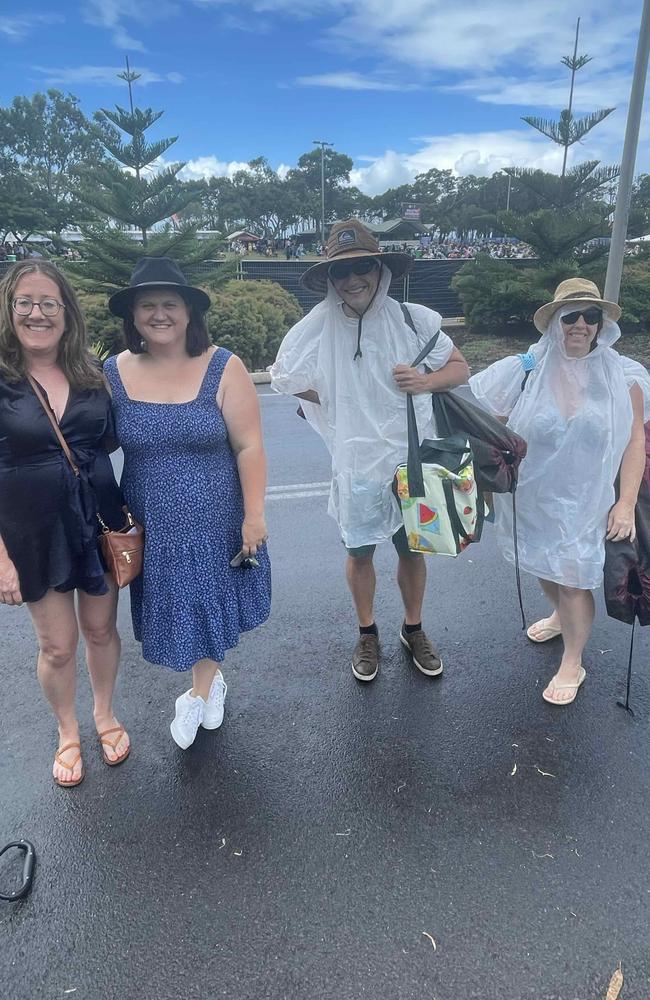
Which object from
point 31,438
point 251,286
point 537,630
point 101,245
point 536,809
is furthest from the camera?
point 251,286

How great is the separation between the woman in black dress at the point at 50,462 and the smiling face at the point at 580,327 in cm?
161

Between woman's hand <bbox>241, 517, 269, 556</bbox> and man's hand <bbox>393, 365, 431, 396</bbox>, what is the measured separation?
0.72 metres

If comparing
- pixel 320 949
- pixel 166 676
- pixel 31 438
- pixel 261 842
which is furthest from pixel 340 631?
pixel 31 438

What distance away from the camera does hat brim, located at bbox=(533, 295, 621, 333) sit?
2.23 m

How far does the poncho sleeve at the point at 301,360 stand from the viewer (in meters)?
2.44

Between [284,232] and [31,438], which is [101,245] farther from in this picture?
[284,232]

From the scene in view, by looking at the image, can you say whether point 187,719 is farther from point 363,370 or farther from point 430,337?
point 430,337

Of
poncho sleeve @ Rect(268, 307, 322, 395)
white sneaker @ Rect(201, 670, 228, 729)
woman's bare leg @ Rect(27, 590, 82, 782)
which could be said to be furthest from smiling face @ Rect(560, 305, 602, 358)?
woman's bare leg @ Rect(27, 590, 82, 782)

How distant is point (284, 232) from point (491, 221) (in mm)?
81335

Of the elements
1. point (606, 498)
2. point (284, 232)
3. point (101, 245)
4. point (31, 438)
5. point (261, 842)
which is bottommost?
point (261, 842)

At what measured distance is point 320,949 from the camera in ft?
5.32

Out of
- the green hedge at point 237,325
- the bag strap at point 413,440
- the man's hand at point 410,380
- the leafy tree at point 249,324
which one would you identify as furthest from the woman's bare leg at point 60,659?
the leafy tree at point 249,324

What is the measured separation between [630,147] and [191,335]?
7.92 metres

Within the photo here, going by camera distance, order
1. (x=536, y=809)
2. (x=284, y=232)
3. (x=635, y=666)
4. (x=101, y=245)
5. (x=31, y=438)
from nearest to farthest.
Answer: (x=31, y=438) → (x=536, y=809) → (x=635, y=666) → (x=101, y=245) → (x=284, y=232)
